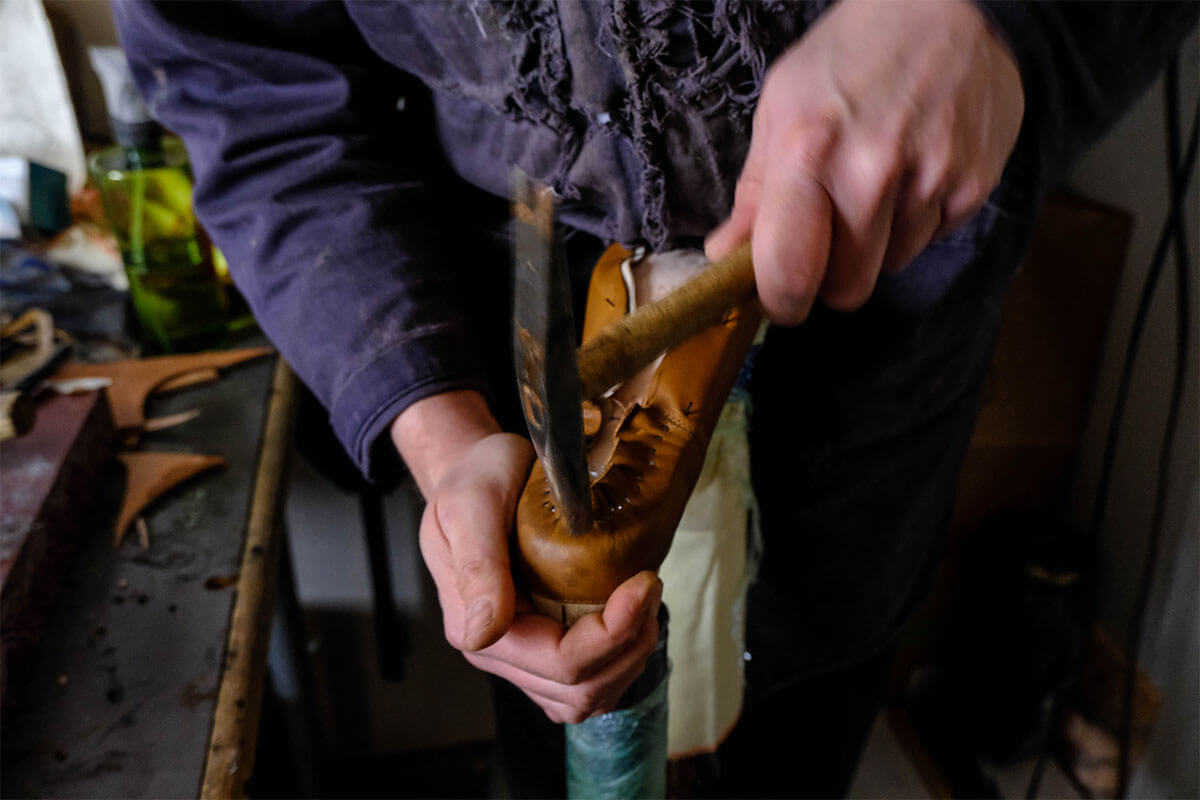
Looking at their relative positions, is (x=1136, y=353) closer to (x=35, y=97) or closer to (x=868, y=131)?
(x=868, y=131)

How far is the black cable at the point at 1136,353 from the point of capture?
0.93m

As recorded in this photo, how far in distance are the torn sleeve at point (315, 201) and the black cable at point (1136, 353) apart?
83 cm

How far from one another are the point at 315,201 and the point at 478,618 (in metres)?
0.31

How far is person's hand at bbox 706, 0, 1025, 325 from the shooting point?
387 millimetres

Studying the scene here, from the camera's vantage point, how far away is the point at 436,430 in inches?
19.0

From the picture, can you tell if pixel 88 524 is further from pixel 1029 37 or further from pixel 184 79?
pixel 1029 37

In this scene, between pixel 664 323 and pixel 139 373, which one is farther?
pixel 139 373

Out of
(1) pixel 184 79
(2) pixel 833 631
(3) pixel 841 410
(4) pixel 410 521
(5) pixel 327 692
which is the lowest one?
(5) pixel 327 692

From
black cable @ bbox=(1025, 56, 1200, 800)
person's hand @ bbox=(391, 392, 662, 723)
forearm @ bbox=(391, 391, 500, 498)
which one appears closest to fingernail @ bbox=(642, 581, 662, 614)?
person's hand @ bbox=(391, 392, 662, 723)

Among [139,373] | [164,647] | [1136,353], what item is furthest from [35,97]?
[1136,353]

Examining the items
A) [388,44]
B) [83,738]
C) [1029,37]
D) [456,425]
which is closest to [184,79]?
[388,44]

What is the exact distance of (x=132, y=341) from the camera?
81 centimetres

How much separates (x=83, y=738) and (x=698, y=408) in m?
0.39

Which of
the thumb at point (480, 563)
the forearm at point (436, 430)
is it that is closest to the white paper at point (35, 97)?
the forearm at point (436, 430)
